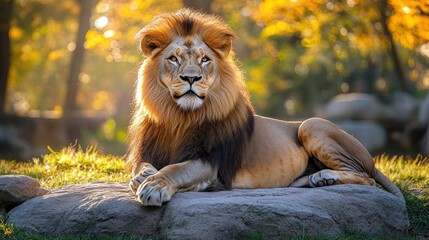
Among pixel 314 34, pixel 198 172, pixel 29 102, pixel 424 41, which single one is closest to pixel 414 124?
pixel 314 34

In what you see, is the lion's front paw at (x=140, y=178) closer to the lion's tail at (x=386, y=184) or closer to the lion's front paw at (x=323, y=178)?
the lion's front paw at (x=323, y=178)

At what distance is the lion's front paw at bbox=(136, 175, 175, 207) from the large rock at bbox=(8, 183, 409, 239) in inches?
2.4

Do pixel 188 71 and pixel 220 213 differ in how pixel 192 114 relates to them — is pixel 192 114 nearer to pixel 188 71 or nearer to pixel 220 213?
pixel 188 71

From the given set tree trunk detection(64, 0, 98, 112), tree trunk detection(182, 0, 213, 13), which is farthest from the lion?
tree trunk detection(64, 0, 98, 112)

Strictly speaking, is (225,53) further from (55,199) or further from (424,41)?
(424,41)

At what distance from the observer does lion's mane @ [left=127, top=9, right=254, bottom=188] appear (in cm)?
547

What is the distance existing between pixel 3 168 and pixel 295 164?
3.13 metres

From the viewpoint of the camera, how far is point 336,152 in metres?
6.13

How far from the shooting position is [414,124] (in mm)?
17344

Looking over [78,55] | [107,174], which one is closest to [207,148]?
[107,174]

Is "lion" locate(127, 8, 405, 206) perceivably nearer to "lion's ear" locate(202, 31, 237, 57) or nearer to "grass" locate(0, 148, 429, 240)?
"lion's ear" locate(202, 31, 237, 57)

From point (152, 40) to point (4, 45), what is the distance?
1209cm

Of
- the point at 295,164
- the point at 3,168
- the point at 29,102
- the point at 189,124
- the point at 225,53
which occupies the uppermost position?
the point at 225,53

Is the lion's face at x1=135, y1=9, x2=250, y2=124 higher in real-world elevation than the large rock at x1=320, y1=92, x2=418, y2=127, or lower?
higher
